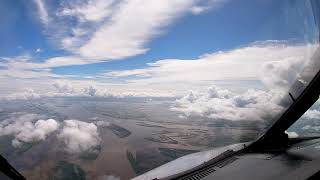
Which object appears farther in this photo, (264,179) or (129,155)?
(129,155)

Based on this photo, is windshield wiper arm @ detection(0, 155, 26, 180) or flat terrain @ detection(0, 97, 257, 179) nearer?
windshield wiper arm @ detection(0, 155, 26, 180)

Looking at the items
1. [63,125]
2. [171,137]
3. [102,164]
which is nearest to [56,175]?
[102,164]

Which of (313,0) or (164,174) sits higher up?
(313,0)

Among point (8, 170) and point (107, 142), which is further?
point (107, 142)

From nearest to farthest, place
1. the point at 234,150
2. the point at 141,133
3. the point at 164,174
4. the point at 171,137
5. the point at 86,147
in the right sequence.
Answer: the point at 164,174 < the point at 234,150 < the point at 171,137 < the point at 141,133 < the point at 86,147

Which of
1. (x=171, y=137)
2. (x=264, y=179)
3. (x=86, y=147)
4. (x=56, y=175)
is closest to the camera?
(x=264, y=179)

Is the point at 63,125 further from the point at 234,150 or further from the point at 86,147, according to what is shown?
the point at 234,150

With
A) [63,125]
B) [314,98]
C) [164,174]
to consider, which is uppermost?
[314,98]

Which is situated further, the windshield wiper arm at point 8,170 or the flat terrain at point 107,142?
the flat terrain at point 107,142
